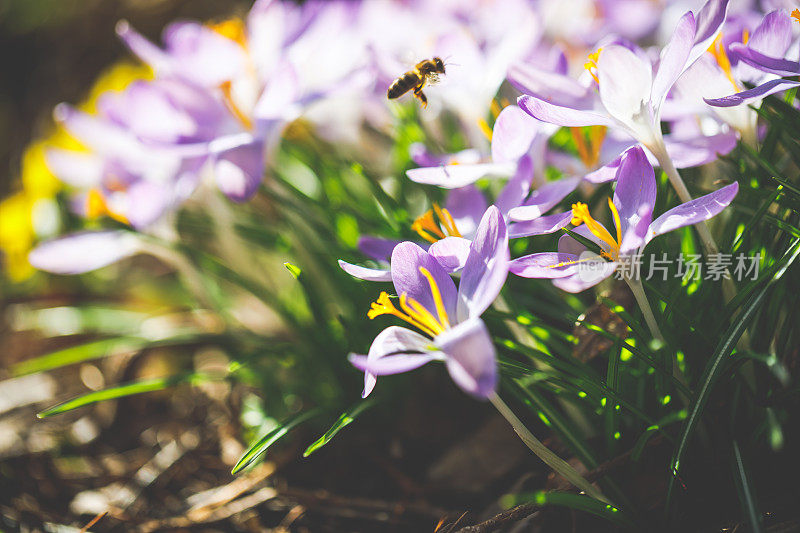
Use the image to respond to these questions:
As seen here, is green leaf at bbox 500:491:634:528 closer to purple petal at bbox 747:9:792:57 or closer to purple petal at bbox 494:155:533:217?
purple petal at bbox 494:155:533:217

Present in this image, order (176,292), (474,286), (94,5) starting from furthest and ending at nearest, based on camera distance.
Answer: (94,5)
(176,292)
(474,286)

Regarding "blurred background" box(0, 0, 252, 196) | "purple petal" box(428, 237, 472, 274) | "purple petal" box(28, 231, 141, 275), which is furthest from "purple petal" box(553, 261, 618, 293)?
"blurred background" box(0, 0, 252, 196)

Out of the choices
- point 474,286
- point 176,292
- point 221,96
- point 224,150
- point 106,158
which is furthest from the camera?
point 176,292

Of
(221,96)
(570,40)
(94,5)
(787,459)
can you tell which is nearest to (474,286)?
(787,459)

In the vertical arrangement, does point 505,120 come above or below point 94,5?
below

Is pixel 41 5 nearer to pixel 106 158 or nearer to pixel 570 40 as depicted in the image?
pixel 106 158

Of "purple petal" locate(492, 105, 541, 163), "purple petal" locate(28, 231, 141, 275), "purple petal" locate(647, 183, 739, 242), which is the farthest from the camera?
"purple petal" locate(28, 231, 141, 275)
